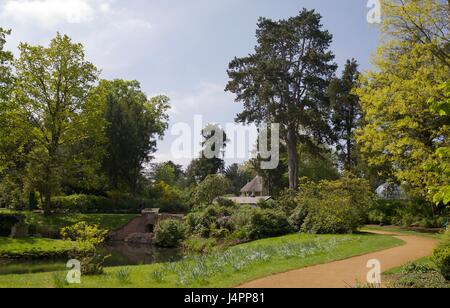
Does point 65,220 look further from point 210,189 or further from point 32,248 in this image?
point 210,189

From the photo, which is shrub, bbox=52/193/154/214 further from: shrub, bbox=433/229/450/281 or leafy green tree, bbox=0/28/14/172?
shrub, bbox=433/229/450/281

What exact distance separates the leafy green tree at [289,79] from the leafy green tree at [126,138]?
1219 cm

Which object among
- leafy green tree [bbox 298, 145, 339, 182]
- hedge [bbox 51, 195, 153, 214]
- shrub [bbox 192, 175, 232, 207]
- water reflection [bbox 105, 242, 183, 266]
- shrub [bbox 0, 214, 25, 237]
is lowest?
water reflection [bbox 105, 242, 183, 266]

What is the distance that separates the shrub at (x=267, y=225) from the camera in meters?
24.8

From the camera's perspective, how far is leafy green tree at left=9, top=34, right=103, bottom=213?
32.0 meters

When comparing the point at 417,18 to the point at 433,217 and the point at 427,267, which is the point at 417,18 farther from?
the point at 433,217

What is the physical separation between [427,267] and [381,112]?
6792mm

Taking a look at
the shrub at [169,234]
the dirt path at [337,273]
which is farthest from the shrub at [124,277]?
the shrub at [169,234]

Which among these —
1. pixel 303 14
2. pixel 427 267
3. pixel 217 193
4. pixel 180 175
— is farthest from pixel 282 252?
pixel 180 175

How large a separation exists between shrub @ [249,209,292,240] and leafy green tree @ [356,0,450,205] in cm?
961

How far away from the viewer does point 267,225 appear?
25.2m

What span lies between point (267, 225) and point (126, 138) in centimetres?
2232

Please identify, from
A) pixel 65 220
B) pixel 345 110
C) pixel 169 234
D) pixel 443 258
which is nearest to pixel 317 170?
pixel 345 110

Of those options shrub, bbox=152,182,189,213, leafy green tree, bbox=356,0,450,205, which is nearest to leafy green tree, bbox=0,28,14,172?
shrub, bbox=152,182,189,213
